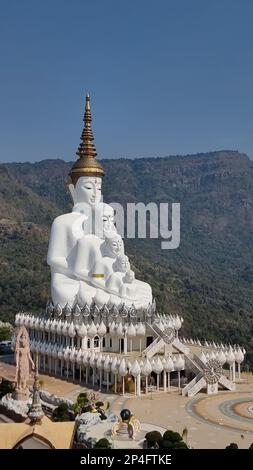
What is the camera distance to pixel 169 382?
33.9m

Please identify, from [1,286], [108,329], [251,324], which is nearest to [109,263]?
[108,329]

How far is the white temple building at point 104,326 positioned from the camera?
3269cm

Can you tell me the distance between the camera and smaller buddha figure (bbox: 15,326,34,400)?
→ 92.7ft

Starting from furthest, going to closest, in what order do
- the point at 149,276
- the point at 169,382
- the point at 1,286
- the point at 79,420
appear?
the point at 149,276, the point at 1,286, the point at 169,382, the point at 79,420

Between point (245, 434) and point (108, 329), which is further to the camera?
point (108, 329)

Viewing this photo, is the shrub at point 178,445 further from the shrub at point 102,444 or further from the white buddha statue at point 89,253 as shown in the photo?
the white buddha statue at point 89,253

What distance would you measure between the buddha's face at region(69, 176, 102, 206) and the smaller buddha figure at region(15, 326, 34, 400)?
49.1ft

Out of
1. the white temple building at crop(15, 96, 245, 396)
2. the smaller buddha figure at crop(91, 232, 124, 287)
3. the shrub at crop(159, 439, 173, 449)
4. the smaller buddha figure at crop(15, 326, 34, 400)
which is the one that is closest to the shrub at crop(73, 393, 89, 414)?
the smaller buddha figure at crop(15, 326, 34, 400)

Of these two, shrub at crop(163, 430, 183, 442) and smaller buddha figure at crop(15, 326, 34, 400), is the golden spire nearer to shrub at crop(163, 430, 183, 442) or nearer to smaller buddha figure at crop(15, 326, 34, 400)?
smaller buddha figure at crop(15, 326, 34, 400)

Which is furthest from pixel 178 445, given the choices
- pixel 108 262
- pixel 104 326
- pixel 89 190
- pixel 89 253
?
pixel 89 190

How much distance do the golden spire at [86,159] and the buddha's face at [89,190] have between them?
363 mm

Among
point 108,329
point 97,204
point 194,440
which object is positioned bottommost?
point 194,440
